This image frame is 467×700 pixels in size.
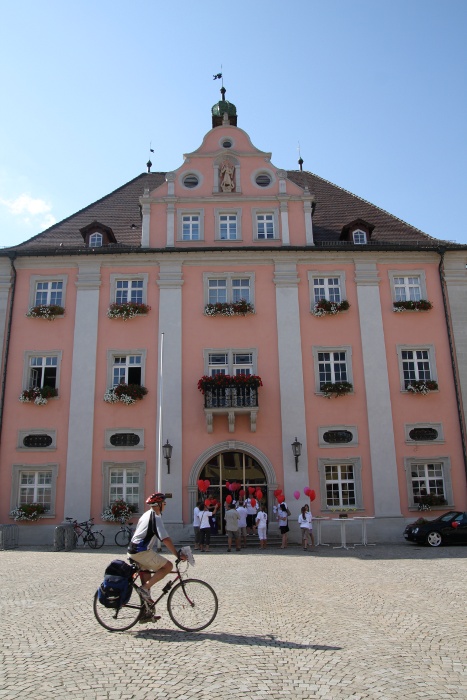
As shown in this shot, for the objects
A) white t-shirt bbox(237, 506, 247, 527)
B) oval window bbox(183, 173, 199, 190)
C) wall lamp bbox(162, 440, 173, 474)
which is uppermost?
oval window bbox(183, 173, 199, 190)

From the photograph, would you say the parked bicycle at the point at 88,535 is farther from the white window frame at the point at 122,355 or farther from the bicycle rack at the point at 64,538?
the white window frame at the point at 122,355

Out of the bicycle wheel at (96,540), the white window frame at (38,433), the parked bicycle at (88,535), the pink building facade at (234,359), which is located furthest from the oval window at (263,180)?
the bicycle wheel at (96,540)

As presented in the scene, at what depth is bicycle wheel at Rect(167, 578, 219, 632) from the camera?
7438mm

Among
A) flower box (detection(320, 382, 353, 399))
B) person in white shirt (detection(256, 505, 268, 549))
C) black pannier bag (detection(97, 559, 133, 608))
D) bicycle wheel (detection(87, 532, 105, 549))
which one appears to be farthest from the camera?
flower box (detection(320, 382, 353, 399))

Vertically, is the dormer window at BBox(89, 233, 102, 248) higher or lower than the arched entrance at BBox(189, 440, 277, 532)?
higher

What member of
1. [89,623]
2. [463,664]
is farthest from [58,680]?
[463,664]

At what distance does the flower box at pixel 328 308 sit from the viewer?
77.7 ft

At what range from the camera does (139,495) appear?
2202 centimetres

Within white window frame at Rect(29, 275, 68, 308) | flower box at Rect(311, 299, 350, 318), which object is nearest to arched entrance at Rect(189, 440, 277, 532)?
flower box at Rect(311, 299, 350, 318)

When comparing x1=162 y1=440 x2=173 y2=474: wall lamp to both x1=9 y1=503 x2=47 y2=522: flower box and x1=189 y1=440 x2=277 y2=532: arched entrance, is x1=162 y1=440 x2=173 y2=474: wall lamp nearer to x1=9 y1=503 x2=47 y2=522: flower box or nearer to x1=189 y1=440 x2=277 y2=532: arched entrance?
x1=189 y1=440 x2=277 y2=532: arched entrance

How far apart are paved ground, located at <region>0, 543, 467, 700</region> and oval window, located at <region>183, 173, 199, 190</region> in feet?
58.9

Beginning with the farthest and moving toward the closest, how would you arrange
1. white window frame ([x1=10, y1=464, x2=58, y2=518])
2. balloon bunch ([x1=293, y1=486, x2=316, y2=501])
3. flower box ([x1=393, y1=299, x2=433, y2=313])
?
flower box ([x1=393, y1=299, x2=433, y2=313]) < white window frame ([x1=10, y1=464, x2=58, y2=518]) < balloon bunch ([x1=293, y1=486, x2=316, y2=501])

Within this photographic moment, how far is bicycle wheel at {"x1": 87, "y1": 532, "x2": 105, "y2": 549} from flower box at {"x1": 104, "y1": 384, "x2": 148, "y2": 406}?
15.7 ft

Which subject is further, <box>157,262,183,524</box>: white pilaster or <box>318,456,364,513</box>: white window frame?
<box>318,456,364,513</box>: white window frame
